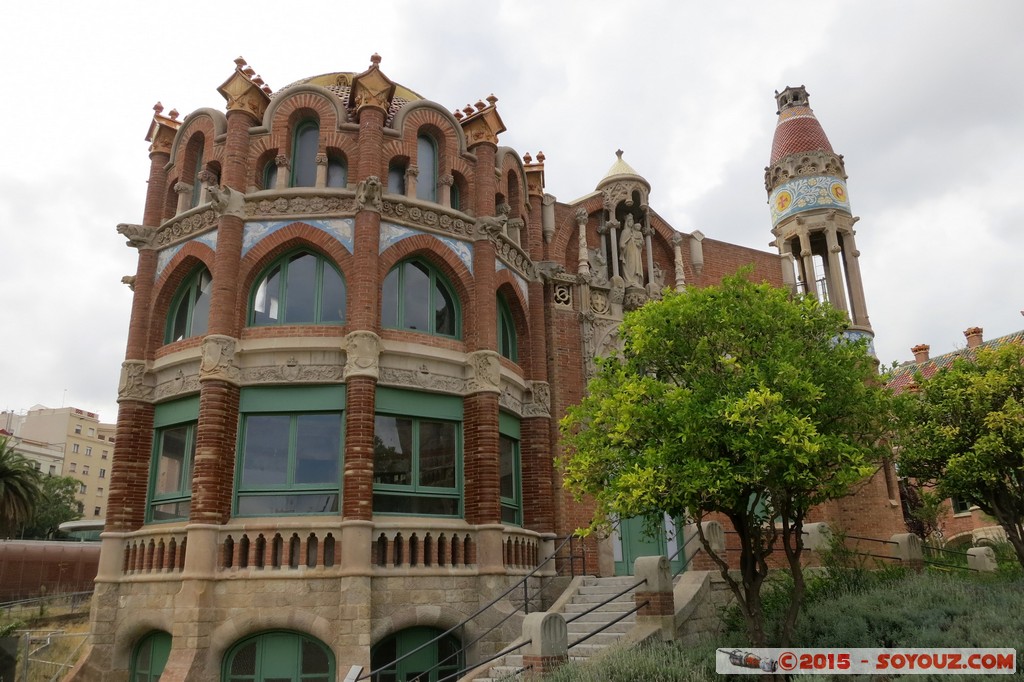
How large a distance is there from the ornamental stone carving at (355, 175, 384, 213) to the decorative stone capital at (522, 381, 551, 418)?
536 centimetres

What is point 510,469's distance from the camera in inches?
650

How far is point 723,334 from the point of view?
1111 cm

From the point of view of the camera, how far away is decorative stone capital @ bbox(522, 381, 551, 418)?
56.2 feet

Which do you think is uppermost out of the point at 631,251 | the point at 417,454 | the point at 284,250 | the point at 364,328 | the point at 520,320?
the point at 631,251

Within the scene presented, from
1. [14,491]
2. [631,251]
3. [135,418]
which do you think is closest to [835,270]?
[631,251]

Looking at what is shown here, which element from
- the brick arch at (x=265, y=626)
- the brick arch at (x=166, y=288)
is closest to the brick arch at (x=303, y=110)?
the brick arch at (x=166, y=288)

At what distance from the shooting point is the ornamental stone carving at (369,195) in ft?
48.6

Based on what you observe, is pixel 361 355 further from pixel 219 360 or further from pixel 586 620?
pixel 586 620

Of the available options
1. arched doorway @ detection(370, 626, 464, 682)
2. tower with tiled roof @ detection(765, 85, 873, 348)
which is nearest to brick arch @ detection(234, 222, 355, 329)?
arched doorway @ detection(370, 626, 464, 682)

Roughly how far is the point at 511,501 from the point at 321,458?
4348 millimetres

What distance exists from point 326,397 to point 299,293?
2.37 m

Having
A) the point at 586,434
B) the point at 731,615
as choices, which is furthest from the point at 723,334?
the point at 731,615

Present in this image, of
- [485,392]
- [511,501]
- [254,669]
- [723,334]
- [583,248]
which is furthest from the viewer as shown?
[583,248]

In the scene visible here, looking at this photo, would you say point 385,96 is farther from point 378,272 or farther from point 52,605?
point 52,605
